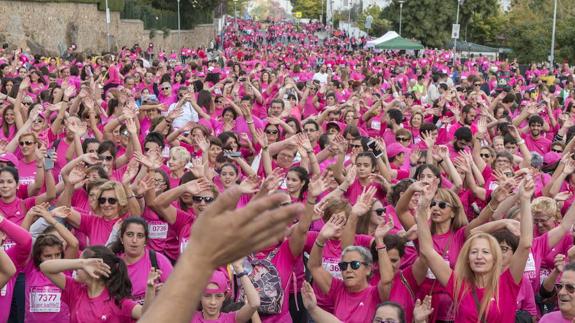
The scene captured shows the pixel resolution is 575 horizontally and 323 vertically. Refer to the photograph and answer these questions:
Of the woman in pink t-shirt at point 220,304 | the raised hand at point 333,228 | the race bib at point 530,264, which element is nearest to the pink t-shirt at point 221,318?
the woman in pink t-shirt at point 220,304

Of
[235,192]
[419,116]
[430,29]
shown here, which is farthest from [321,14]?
[235,192]

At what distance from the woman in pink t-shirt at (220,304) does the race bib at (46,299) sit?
3.83 feet

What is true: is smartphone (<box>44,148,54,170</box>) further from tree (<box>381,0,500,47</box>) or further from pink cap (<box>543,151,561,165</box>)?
tree (<box>381,0,500,47</box>)

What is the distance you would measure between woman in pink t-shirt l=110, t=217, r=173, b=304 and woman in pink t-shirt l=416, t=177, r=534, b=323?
6.06 feet

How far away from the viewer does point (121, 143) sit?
10.5m

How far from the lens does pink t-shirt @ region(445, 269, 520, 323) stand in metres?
5.17

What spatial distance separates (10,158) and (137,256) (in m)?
3.09

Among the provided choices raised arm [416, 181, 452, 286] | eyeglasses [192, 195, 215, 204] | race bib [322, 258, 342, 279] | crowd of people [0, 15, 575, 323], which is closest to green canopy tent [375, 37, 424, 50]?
crowd of people [0, 15, 575, 323]

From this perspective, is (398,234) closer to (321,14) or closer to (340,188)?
(340,188)

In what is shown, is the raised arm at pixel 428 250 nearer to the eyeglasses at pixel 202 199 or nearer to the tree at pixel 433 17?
the eyeglasses at pixel 202 199

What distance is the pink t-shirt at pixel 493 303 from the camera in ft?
17.0

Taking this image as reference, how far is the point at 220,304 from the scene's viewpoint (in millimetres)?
5574

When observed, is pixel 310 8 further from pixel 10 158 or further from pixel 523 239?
pixel 523 239

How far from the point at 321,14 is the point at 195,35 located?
76208mm
